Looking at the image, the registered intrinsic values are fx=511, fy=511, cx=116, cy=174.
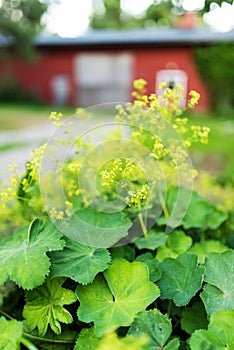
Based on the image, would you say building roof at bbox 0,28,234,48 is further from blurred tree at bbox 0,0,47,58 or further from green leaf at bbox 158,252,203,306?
green leaf at bbox 158,252,203,306

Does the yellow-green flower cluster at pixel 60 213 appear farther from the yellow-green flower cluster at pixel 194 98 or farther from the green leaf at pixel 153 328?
the yellow-green flower cluster at pixel 194 98

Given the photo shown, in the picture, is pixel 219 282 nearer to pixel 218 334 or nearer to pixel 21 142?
pixel 218 334

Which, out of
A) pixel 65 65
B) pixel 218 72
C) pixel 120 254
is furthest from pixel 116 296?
pixel 65 65

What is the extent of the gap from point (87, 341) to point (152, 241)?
0.39 meters

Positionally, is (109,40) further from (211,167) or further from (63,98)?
(211,167)

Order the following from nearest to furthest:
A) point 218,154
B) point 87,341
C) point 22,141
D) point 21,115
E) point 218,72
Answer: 1. point 87,341
2. point 218,154
3. point 22,141
4. point 21,115
5. point 218,72

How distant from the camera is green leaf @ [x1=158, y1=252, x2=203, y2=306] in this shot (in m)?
1.19

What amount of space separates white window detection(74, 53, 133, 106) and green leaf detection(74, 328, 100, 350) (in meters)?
16.4

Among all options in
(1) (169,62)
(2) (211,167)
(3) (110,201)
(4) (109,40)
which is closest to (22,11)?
(4) (109,40)

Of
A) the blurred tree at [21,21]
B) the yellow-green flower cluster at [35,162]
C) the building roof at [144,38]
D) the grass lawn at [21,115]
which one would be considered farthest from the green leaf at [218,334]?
the building roof at [144,38]

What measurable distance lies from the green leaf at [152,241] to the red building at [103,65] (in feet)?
48.6

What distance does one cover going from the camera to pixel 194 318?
3.96 feet

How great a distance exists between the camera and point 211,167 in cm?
654

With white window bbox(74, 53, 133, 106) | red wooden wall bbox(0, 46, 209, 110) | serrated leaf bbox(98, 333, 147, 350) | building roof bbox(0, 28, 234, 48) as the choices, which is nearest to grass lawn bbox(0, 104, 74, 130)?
red wooden wall bbox(0, 46, 209, 110)
